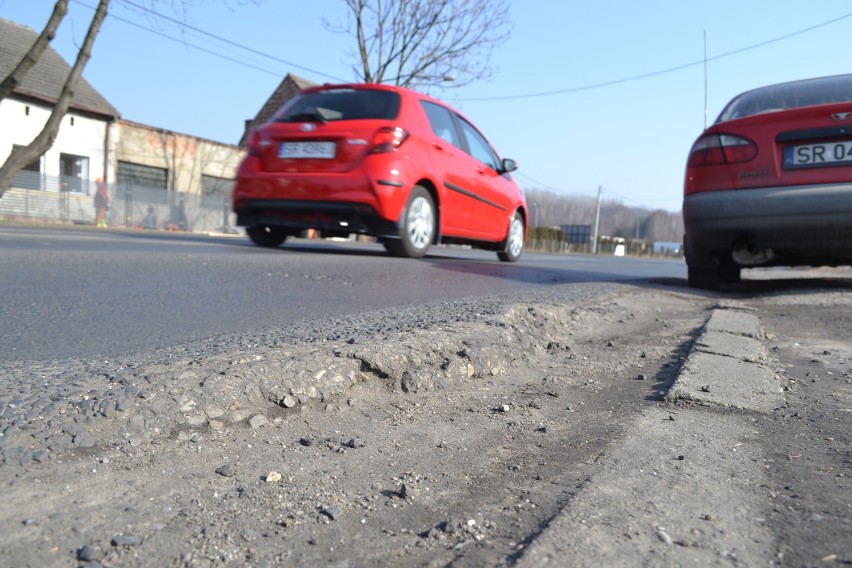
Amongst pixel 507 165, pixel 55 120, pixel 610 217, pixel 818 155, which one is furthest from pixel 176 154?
pixel 610 217

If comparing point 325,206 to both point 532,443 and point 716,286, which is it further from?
point 532,443

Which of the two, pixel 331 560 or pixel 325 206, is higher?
pixel 325 206

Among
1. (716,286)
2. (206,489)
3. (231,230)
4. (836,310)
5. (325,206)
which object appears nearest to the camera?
(206,489)

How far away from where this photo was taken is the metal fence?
23.2 meters

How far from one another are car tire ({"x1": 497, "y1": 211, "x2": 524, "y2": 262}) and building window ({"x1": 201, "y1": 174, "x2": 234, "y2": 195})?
2482 cm

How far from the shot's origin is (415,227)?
278 inches

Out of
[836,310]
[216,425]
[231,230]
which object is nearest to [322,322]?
[216,425]

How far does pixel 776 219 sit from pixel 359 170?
3.43 meters

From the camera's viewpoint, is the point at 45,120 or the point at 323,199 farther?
the point at 45,120

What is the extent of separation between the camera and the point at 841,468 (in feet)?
5.55

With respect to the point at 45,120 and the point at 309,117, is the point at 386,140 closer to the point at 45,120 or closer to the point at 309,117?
the point at 309,117

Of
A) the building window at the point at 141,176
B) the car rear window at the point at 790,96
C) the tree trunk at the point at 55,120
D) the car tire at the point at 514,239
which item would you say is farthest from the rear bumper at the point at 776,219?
the building window at the point at 141,176

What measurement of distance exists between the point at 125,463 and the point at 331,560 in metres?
0.60

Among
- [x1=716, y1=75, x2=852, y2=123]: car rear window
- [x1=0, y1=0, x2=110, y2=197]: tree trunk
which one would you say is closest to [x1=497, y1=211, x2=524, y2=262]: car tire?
[x1=716, y1=75, x2=852, y2=123]: car rear window
